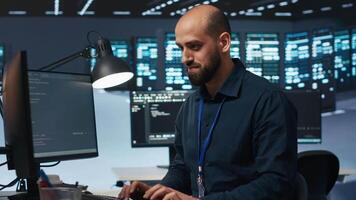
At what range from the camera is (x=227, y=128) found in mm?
1663

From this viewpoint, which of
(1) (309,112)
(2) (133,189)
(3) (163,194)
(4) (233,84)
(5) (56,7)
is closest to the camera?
(3) (163,194)

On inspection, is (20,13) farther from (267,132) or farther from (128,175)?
(267,132)

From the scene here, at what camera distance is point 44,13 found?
4039 mm

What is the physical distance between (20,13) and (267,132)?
9.48 ft

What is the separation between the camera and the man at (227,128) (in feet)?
5.01

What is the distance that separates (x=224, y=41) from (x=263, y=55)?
2.57 metres

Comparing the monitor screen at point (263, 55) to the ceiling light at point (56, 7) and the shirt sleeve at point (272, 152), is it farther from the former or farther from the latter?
the shirt sleeve at point (272, 152)

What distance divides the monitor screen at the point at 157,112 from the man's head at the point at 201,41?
2058 millimetres

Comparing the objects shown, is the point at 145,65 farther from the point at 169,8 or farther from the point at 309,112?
the point at 309,112

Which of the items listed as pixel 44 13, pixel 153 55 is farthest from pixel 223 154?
pixel 44 13

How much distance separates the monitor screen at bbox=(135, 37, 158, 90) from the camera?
405cm

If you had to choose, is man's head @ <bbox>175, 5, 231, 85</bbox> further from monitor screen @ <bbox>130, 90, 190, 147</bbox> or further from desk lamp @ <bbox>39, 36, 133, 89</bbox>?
monitor screen @ <bbox>130, 90, 190, 147</bbox>

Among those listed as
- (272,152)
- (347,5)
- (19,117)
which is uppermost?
(347,5)

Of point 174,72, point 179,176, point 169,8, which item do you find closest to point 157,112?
point 174,72
